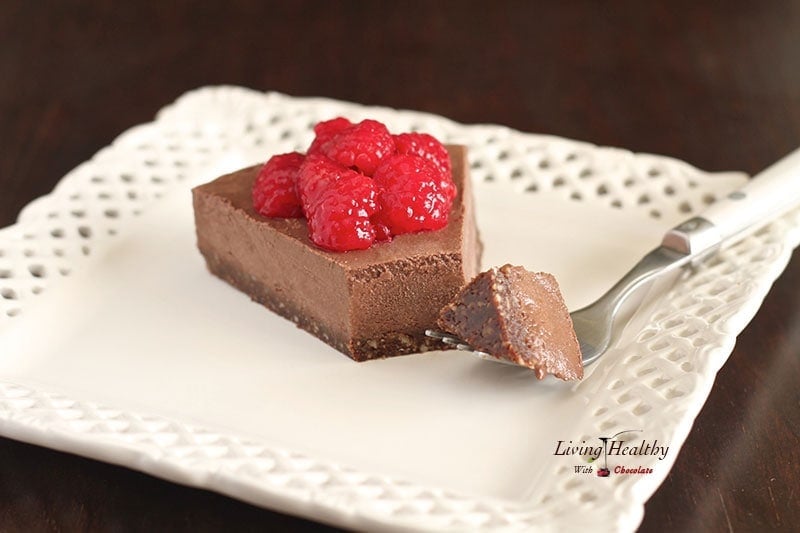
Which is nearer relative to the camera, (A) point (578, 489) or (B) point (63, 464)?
(A) point (578, 489)

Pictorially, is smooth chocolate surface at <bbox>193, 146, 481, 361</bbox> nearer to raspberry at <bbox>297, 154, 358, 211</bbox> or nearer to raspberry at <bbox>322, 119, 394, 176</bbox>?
raspberry at <bbox>297, 154, 358, 211</bbox>

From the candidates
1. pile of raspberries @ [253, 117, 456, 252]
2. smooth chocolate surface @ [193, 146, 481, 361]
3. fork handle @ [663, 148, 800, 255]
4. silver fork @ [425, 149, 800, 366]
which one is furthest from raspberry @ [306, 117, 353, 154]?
fork handle @ [663, 148, 800, 255]

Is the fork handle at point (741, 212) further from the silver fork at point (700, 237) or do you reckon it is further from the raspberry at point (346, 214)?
the raspberry at point (346, 214)

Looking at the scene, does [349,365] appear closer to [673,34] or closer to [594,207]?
[594,207]

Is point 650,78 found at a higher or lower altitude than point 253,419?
higher

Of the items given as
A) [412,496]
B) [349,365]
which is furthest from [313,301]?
[412,496]

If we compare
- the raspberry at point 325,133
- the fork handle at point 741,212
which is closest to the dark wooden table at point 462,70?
the fork handle at point 741,212

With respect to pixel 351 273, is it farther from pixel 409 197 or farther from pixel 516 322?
pixel 516 322
